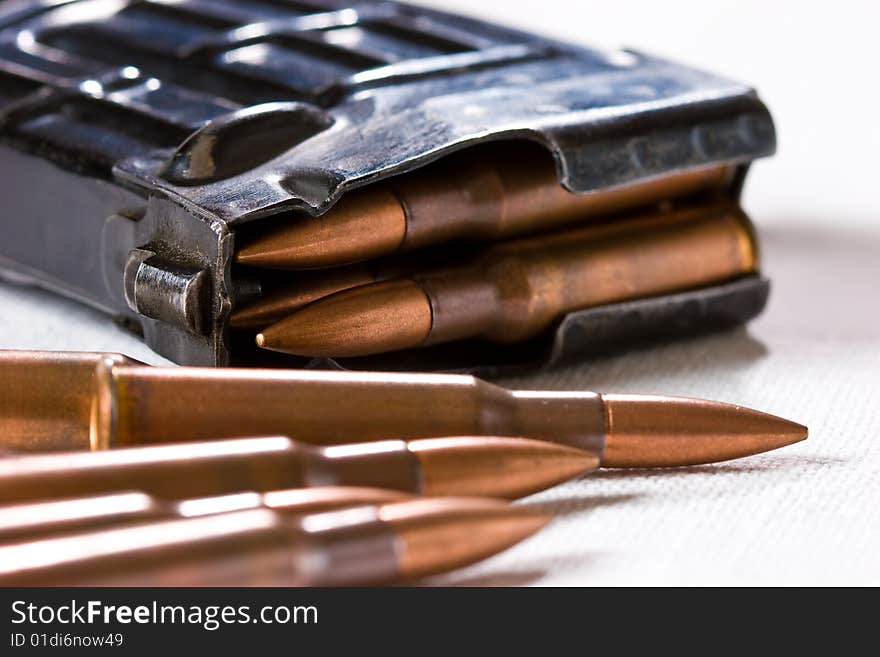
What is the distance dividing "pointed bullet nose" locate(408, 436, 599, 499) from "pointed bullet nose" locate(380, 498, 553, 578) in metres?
0.06

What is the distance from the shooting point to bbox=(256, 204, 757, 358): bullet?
1256 mm

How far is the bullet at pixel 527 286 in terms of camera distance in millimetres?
1256

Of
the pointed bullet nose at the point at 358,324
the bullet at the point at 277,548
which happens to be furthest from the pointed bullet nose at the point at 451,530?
the pointed bullet nose at the point at 358,324

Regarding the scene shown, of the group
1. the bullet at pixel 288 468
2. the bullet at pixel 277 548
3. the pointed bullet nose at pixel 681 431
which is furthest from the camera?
the pointed bullet nose at pixel 681 431

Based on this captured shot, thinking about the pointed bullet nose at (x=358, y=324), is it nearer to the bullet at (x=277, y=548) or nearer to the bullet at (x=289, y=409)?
the bullet at (x=289, y=409)

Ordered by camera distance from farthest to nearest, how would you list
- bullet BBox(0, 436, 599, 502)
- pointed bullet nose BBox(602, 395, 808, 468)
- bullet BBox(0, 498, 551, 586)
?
pointed bullet nose BBox(602, 395, 808, 468)
bullet BBox(0, 436, 599, 502)
bullet BBox(0, 498, 551, 586)

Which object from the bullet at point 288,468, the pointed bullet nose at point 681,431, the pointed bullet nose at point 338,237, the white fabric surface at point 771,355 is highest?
the pointed bullet nose at point 338,237

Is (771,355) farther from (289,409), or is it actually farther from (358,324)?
(289,409)

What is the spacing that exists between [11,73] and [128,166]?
361 millimetres

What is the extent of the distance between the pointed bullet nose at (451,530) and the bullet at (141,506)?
0.04 meters

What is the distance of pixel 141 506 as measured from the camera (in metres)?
0.94

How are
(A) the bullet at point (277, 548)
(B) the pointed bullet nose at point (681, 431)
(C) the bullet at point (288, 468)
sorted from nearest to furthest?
(A) the bullet at point (277, 548), (C) the bullet at point (288, 468), (B) the pointed bullet nose at point (681, 431)

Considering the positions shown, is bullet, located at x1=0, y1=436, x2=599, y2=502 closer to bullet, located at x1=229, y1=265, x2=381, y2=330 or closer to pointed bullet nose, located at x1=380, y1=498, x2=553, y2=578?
pointed bullet nose, located at x1=380, y1=498, x2=553, y2=578

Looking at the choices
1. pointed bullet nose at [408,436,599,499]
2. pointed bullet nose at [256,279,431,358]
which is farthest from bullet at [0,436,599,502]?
pointed bullet nose at [256,279,431,358]
